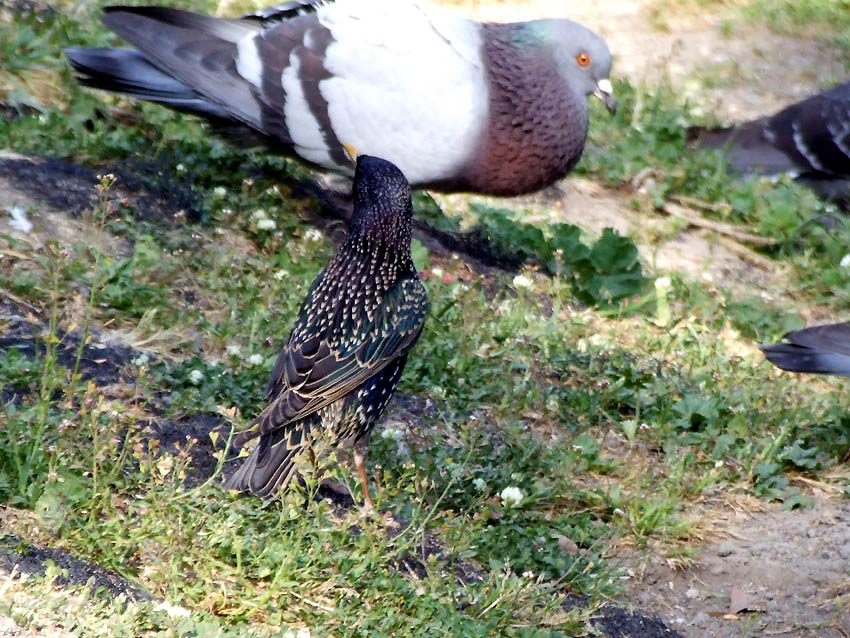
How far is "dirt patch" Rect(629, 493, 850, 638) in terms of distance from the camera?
12.4ft

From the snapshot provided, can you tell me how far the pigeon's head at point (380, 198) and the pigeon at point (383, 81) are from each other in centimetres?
121

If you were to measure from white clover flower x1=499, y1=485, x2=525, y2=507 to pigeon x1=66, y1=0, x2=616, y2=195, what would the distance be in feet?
6.35

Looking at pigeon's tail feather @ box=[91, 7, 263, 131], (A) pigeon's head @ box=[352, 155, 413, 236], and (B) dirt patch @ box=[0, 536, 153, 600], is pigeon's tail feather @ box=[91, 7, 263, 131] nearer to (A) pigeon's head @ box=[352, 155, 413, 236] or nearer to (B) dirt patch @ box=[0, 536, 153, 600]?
(A) pigeon's head @ box=[352, 155, 413, 236]

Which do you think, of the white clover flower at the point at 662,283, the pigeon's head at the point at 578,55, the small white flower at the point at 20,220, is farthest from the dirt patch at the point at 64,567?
the pigeon's head at the point at 578,55

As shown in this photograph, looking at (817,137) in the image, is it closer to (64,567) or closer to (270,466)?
(270,466)

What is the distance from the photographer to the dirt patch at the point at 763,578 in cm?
378

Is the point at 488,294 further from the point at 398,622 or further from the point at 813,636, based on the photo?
the point at 398,622

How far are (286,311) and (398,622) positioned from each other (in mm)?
2109

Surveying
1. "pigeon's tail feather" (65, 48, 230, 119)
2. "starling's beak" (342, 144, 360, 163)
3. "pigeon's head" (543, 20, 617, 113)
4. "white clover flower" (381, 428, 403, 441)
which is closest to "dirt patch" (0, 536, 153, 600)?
"white clover flower" (381, 428, 403, 441)

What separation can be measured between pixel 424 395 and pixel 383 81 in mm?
1571

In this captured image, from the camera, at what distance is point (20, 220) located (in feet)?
16.1

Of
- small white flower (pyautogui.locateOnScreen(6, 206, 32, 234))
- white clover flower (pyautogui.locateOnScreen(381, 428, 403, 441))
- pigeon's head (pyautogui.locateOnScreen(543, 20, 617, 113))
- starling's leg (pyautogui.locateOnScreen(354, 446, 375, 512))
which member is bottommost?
white clover flower (pyautogui.locateOnScreen(381, 428, 403, 441))

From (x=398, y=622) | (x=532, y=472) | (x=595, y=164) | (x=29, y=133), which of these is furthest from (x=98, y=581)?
(x=595, y=164)

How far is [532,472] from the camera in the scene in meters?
4.29
